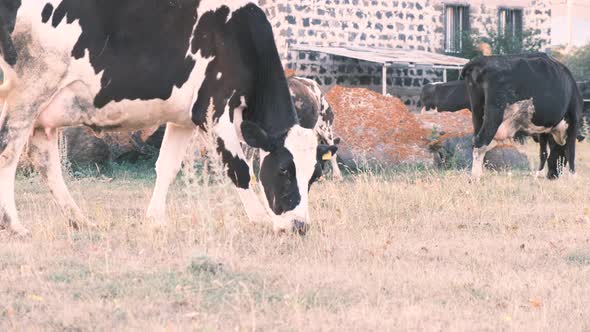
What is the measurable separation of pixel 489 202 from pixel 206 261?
547 cm

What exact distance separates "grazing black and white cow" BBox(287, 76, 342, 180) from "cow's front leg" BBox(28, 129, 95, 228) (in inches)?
299

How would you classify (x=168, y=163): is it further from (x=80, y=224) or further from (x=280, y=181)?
(x=280, y=181)

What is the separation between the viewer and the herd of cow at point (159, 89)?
26.2 ft

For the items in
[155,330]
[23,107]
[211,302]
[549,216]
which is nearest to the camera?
[155,330]

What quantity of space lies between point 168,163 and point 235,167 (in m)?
0.92

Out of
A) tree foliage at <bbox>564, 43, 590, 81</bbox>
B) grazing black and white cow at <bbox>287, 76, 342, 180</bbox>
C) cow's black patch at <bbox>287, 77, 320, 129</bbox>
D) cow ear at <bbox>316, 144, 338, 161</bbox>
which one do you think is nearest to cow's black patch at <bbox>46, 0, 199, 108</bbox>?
cow ear at <bbox>316, 144, 338, 161</bbox>

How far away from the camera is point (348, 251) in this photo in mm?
7195

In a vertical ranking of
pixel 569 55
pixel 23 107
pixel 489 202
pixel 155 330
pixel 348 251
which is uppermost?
pixel 23 107

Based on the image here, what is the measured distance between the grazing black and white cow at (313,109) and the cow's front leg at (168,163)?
6857 mm

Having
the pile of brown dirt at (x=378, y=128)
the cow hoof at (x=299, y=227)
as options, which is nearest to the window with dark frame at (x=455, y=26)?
the pile of brown dirt at (x=378, y=128)

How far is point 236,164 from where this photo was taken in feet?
27.8

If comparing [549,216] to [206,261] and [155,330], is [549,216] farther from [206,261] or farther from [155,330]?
[155,330]

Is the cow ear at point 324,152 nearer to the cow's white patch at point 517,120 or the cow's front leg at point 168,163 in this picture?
the cow's front leg at point 168,163

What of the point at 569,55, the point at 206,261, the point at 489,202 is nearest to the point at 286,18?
the point at 489,202
